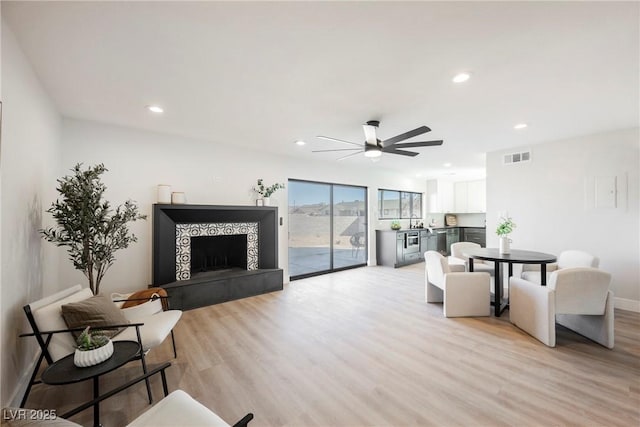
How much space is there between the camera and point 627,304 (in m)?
3.84

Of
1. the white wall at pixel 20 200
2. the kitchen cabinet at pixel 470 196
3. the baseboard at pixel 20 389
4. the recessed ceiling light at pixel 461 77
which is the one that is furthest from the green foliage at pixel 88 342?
the kitchen cabinet at pixel 470 196

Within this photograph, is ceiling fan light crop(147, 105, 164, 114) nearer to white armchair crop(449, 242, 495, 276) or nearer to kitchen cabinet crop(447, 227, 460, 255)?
white armchair crop(449, 242, 495, 276)

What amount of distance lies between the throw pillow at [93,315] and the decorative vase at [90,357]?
25 cm

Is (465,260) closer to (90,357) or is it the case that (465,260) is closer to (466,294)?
(466,294)

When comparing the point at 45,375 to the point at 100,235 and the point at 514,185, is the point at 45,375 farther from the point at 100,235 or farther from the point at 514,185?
the point at 514,185

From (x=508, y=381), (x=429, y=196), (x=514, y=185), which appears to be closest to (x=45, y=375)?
(x=508, y=381)

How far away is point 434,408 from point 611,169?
183 inches

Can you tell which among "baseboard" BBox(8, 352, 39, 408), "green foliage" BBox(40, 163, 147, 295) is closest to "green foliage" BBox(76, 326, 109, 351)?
"baseboard" BBox(8, 352, 39, 408)

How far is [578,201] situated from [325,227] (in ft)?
14.9

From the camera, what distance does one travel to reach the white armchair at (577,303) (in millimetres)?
2621

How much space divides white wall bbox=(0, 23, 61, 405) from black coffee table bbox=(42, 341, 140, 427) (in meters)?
0.36

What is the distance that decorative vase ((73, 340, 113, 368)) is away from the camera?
174 centimetres

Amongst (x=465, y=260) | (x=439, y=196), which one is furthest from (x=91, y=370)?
(x=439, y=196)

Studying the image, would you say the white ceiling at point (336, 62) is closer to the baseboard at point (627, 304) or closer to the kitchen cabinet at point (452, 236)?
the baseboard at point (627, 304)
